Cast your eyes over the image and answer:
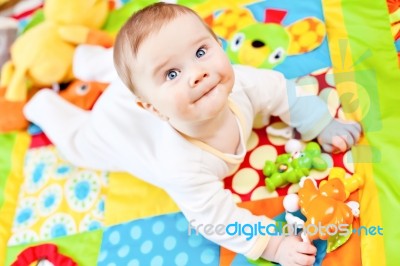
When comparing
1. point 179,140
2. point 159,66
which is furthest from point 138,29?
point 179,140

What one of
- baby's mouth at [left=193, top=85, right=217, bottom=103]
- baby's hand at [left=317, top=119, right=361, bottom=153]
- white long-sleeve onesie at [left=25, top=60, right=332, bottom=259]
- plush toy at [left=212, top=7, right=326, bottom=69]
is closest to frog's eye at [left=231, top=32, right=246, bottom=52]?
plush toy at [left=212, top=7, right=326, bottom=69]

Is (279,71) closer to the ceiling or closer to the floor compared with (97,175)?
closer to the ceiling

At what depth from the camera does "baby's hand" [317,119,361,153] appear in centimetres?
92

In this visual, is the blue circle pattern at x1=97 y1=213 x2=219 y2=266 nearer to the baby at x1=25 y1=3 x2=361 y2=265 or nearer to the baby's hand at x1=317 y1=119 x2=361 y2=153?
the baby at x1=25 y1=3 x2=361 y2=265

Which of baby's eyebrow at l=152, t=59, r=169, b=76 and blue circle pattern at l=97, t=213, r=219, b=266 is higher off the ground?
baby's eyebrow at l=152, t=59, r=169, b=76

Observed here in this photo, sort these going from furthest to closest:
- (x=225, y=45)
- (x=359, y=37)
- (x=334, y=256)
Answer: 1. (x=225, y=45)
2. (x=359, y=37)
3. (x=334, y=256)

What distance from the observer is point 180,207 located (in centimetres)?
92

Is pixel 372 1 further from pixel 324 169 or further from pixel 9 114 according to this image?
pixel 9 114

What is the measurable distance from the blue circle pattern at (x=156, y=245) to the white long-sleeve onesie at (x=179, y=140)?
5 centimetres

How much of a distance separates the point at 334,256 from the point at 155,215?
344 mm

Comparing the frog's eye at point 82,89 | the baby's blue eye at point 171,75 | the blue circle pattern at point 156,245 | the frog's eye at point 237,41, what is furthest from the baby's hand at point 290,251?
the frog's eye at point 82,89

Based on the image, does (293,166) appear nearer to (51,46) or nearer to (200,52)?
(200,52)

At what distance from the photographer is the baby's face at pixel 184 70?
2.36 feet

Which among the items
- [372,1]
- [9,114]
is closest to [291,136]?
[372,1]
